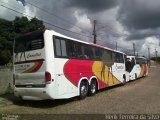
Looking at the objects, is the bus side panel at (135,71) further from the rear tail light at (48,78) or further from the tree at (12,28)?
the tree at (12,28)

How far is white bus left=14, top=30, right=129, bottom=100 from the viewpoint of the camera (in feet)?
39.2

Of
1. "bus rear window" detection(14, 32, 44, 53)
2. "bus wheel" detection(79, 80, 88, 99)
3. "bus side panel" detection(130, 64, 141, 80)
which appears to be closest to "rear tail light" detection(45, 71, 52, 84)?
"bus rear window" detection(14, 32, 44, 53)

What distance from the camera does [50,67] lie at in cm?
1191

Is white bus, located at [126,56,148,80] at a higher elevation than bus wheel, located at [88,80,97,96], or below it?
higher

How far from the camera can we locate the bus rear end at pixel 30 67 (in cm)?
1198

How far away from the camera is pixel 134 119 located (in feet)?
31.0

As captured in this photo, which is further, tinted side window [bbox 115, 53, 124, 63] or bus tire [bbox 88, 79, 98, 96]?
tinted side window [bbox 115, 53, 124, 63]

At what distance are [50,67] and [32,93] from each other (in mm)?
1459

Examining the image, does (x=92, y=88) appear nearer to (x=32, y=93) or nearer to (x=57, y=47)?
(x=57, y=47)

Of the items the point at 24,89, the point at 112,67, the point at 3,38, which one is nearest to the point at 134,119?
the point at 24,89

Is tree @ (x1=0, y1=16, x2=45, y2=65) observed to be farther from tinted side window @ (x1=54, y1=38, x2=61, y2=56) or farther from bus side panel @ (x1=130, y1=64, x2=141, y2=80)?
tinted side window @ (x1=54, y1=38, x2=61, y2=56)

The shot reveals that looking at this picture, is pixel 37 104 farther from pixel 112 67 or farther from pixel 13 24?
pixel 13 24

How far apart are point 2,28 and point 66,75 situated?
1539 inches

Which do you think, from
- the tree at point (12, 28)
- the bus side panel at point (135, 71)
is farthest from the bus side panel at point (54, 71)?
the tree at point (12, 28)
